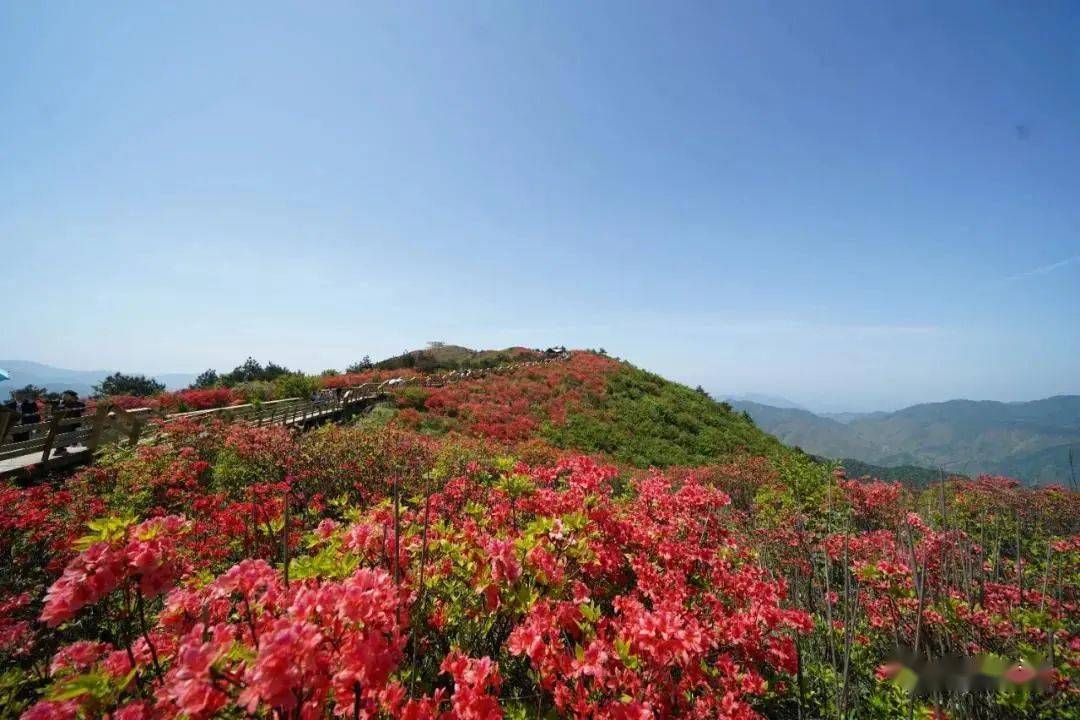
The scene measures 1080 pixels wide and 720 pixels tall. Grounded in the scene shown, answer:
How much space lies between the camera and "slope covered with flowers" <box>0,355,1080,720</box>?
1.50m

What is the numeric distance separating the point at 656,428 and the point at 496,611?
62.8 ft

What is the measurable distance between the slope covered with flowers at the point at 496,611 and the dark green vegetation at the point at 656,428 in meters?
10.8

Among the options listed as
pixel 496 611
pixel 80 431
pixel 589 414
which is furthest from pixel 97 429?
pixel 589 414

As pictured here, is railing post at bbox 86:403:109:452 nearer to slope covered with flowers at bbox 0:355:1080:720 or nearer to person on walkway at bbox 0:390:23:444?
person on walkway at bbox 0:390:23:444

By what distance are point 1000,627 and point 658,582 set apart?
9.04ft

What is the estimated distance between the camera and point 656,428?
2069 centimetres

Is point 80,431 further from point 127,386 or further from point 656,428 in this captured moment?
point 127,386

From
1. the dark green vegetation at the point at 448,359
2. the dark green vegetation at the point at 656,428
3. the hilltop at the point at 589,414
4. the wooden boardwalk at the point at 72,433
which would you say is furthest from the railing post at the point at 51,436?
the dark green vegetation at the point at 448,359

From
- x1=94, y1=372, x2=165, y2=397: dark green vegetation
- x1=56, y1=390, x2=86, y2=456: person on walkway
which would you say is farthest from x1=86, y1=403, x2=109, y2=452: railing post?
x1=94, y1=372, x2=165, y2=397: dark green vegetation

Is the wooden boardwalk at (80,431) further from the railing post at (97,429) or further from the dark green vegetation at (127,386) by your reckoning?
the dark green vegetation at (127,386)

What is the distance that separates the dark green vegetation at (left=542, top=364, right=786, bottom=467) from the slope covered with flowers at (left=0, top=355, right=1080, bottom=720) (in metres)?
10.8

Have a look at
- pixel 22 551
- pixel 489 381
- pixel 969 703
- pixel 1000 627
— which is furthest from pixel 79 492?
pixel 489 381

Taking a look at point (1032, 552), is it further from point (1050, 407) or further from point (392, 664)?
point (1050, 407)

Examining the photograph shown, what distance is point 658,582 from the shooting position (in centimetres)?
304
